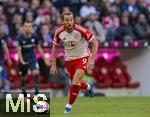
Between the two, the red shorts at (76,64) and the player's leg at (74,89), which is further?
the red shorts at (76,64)

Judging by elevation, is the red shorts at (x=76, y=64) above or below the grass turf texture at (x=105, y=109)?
above

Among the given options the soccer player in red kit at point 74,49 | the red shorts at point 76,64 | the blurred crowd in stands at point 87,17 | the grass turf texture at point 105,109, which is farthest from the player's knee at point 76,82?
the blurred crowd in stands at point 87,17

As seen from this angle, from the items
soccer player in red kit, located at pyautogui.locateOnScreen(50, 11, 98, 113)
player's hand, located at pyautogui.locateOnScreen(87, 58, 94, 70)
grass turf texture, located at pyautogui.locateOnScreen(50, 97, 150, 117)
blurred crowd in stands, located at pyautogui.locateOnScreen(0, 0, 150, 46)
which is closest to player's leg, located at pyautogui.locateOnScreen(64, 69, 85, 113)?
soccer player in red kit, located at pyautogui.locateOnScreen(50, 11, 98, 113)

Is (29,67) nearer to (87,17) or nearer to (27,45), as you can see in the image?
(27,45)

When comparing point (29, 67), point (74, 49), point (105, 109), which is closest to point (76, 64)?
point (74, 49)

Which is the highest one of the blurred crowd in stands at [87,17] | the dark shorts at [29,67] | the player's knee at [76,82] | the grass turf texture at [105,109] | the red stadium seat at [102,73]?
the blurred crowd in stands at [87,17]

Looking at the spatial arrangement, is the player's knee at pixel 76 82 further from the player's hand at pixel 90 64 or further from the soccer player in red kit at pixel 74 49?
the player's hand at pixel 90 64

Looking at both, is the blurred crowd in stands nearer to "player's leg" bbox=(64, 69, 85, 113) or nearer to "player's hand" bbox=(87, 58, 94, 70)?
"player's leg" bbox=(64, 69, 85, 113)

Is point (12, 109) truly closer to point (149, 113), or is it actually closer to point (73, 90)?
point (73, 90)

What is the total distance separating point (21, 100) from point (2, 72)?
635 centimetres

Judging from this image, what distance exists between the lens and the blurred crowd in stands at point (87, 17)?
23.5m

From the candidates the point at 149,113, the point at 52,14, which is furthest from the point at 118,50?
the point at 149,113

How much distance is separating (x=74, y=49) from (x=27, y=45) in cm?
432

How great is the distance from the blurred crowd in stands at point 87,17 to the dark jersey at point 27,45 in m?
3.91
